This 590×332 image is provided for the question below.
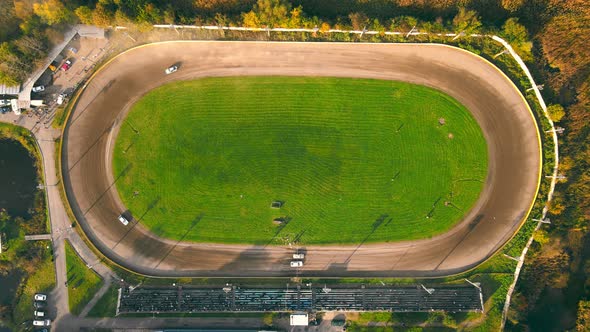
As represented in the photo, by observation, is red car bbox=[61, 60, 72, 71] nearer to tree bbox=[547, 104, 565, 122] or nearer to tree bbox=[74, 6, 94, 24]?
tree bbox=[74, 6, 94, 24]

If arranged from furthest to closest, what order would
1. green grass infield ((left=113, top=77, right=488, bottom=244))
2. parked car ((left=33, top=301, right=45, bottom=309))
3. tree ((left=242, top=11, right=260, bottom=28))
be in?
1. green grass infield ((left=113, top=77, right=488, bottom=244))
2. parked car ((left=33, top=301, right=45, bottom=309))
3. tree ((left=242, top=11, right=260, bottom=28))

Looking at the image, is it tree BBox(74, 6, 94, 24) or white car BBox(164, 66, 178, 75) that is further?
white car BBox(164, 66, 178, 75)

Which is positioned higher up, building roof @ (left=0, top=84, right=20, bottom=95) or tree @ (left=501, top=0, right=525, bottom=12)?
tree @ (left=501, top=0, right=525, bottom=12)

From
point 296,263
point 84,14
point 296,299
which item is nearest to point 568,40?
point 296,263

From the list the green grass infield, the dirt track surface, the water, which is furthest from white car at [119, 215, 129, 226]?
the water

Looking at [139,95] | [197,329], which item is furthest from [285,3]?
[197,329]

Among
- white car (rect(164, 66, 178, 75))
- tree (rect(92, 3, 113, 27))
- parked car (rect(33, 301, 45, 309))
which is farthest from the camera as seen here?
white car (rect(164, 66, 178, 75))

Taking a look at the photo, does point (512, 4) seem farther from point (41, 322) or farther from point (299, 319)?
point (41, 322)
